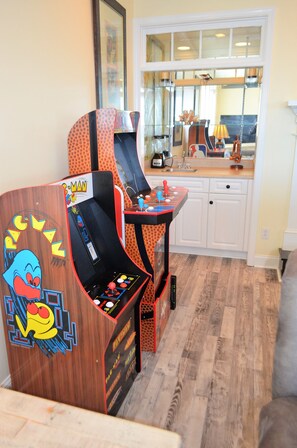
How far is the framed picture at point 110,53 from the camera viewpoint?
258cm

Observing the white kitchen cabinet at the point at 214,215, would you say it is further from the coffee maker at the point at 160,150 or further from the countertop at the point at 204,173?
the coffee maker at the point at 160,150

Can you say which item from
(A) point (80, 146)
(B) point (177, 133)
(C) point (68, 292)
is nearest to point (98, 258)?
(C) point (68, 292)

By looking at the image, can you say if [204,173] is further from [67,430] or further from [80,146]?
[67,430]

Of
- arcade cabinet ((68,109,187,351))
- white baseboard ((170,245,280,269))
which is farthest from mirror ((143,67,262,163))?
arcade cabinet ((68,109,187,351))

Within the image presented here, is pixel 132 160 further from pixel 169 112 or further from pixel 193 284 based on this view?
pixel 169 112

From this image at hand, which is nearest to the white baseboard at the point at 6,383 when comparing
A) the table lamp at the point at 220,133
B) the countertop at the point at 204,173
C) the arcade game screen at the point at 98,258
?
the arcade game screen at the point at 98,258

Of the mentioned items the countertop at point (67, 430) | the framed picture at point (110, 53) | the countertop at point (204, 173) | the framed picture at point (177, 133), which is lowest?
the countertop at point (67, 430)

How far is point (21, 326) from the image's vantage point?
1559 millimetres

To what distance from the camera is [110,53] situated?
2850 mm

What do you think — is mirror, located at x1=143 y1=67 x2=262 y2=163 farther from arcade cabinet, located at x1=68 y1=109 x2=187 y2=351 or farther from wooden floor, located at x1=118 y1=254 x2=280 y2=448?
wooden floor, located at x1=118 y1=254 x2=280 y2=448

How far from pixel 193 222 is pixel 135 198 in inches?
63.2

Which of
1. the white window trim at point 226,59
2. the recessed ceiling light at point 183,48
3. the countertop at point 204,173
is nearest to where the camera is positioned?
the white window trim at point 226,59

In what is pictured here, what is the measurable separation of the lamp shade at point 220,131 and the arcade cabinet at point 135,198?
2.05m

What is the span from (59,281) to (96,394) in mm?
550
